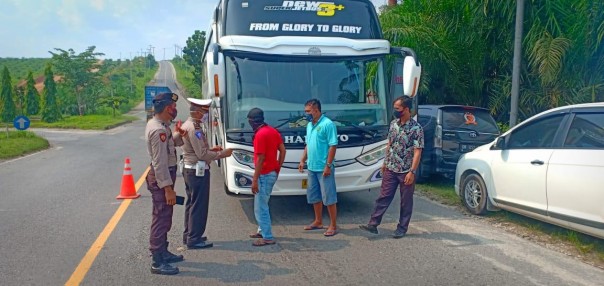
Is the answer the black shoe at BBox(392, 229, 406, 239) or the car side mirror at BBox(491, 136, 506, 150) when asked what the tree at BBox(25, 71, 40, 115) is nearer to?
the black shoe at BBox(392, 229, 406, 239)

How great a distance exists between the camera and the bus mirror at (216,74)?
6043mm

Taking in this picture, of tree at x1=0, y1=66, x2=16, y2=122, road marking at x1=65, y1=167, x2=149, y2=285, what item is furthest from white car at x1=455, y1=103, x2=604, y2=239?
tree at x1=0, y1=66, x2=16, y2=122

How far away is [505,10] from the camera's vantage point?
39.5 feet


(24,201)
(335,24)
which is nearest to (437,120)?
(335,24)

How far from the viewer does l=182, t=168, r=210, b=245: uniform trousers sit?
216 inches

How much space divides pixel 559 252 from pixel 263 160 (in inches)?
140

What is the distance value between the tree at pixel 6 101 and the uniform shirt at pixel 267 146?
44.8 m

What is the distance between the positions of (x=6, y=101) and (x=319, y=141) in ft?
149

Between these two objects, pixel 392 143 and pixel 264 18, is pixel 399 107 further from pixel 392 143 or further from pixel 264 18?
pixel 264 18

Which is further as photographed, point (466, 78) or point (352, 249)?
point (466, 78)

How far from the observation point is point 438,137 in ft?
30.2

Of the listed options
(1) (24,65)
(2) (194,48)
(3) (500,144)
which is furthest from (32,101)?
(1) (24,65)

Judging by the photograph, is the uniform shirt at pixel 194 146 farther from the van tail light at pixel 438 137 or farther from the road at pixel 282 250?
the van tail light at pixel 438 137

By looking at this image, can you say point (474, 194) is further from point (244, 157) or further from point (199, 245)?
point (199, 245)
